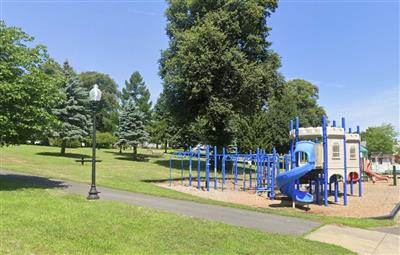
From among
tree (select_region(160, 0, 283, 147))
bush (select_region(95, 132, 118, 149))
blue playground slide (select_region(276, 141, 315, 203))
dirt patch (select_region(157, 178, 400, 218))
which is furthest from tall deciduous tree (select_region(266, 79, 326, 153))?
bush (select_region(95, 132, 118, 149))

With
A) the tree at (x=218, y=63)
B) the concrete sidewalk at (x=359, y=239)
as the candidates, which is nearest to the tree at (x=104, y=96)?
the tree at (x=218, y=63)

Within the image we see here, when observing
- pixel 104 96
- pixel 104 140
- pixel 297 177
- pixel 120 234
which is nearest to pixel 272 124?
pixel 104 140

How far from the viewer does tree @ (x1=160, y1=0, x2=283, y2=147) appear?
29.7m

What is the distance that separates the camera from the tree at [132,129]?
42150 millimetres

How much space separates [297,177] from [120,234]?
963cm

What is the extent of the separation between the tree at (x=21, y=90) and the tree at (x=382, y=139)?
2752 inches

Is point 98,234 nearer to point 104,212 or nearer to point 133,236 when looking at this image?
point 133,236

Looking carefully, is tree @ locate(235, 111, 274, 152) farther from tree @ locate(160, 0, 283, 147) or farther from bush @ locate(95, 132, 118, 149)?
bush @ locate(95, 132, 118, 149)

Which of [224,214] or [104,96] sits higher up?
[104,96]

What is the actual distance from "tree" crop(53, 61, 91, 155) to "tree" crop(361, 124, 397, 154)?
56.2 m

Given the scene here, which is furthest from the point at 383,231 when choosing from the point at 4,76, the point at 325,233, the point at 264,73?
the point at 264,73

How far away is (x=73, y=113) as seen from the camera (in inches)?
1359

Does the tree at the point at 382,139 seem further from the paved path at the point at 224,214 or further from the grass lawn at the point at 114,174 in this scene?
the paved path at the point at 224,214

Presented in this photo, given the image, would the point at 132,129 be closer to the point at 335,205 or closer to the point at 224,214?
the point at 335,205
